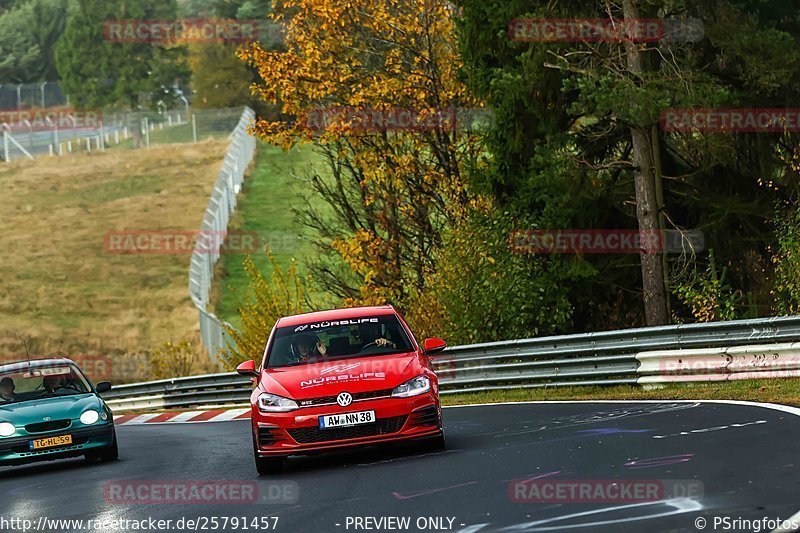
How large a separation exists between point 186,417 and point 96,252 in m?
41.1

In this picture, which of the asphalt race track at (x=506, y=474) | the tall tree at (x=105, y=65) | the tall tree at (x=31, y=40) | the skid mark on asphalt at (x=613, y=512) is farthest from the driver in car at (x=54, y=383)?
the tall tree at (x=31, y=40)

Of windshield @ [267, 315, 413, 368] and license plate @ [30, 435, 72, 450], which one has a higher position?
windshield @ [267, 315, 413, 368]

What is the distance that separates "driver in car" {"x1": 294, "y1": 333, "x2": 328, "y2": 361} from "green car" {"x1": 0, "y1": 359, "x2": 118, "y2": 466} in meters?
3.94

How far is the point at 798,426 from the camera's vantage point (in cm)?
1277

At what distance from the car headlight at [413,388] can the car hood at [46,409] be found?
219 inches

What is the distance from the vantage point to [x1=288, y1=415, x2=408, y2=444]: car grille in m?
13.1

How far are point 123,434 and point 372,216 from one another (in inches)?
485

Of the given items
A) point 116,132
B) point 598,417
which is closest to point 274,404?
point 598,417

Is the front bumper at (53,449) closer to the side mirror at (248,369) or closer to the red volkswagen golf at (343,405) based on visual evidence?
the side mirror at (248,369)

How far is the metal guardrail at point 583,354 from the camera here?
59.5 feet

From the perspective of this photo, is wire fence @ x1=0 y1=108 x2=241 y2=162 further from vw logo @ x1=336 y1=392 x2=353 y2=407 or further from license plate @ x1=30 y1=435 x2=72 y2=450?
vw logo @ x1=336 y1=392 x2=353 y2=407

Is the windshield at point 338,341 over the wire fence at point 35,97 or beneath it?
over

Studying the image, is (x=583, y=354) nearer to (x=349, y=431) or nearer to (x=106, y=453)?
(x=106, y=453)

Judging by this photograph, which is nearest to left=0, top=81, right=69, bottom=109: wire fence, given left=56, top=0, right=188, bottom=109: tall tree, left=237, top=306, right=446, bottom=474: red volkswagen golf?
left=56, top=0, right=188, bottom=109: tall tree
